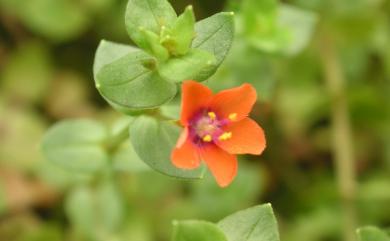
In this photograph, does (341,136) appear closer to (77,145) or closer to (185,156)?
(77,145)

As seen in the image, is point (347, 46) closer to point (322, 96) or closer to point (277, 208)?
point (322, 96)

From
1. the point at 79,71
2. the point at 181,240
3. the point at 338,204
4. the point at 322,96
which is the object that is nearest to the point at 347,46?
the point at 322,96

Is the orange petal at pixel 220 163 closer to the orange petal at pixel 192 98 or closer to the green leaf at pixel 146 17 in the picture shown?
the orange petal at pixel 192 98

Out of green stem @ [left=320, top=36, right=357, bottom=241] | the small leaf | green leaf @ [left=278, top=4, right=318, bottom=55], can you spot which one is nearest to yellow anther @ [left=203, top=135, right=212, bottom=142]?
the small leaf

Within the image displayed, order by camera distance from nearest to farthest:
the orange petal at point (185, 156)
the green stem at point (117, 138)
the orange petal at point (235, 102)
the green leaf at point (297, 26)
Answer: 1. the orange petal at point (185, 156)
2. the orange petal at point (235, 102)
3. the green stem at point (117, 138)
4. the green leaf at point (297, 26)

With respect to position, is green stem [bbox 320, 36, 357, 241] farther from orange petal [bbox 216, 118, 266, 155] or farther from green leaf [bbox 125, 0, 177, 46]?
green leaf [bbox 125, 0, 177, 46]

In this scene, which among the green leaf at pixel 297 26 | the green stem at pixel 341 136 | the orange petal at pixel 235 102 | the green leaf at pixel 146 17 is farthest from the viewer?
the green stem at pixel 341 136

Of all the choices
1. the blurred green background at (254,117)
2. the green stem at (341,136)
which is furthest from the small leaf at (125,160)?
the green stem at (341,136)
